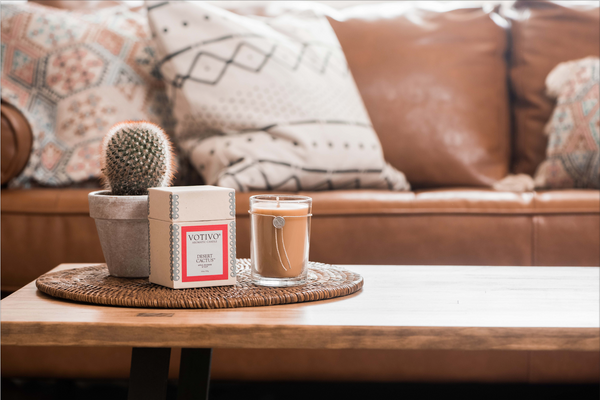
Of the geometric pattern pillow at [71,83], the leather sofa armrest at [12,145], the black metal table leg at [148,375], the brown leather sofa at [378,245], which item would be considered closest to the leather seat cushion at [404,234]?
the brown leather sofa at [378,245]

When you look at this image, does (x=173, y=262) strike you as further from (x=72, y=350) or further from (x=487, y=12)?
(x=487, y=12)

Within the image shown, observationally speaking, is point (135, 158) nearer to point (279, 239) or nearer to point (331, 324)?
point (279, 239)

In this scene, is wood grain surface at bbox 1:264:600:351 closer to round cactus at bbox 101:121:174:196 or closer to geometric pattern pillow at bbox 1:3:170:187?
round cactus at bbox 101:121:174:196

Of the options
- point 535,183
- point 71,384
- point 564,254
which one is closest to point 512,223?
point 564,254

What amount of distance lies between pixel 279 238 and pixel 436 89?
118cm

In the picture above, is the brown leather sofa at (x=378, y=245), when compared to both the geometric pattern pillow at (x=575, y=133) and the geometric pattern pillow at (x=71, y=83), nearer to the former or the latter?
the geometric pattern pillow at (x=71, y=83)

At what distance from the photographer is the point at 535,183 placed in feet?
5.04

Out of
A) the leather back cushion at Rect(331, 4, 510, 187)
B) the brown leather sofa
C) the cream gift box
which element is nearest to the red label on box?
the cream gift box

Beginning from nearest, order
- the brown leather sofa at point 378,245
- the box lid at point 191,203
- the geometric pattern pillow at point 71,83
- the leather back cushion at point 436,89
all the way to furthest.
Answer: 1. the box lid at point 191,203
2. the brown leather sofa at point 378,245
3. the geometric pattern pillow at point 71,83
4. the leather back cushion at point 436,89

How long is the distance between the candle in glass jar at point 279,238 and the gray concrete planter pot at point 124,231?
143mm

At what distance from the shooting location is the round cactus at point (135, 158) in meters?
0.67

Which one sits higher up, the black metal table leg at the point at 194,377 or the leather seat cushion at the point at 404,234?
the leather seat cushion at the point at 404,234

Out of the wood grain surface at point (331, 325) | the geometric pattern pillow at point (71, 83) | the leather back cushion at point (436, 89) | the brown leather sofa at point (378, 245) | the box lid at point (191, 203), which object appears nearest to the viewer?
the wood grain surface at point (331, 325)

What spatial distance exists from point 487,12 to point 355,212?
100 cm
